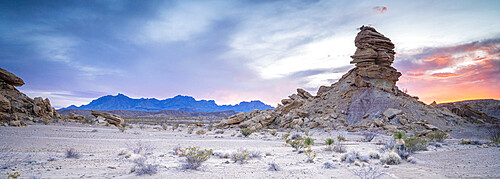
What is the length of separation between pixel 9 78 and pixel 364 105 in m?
41.9

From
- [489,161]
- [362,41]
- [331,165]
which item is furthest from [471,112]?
[331,165]

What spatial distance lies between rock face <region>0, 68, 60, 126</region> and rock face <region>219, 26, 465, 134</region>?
2030 cm

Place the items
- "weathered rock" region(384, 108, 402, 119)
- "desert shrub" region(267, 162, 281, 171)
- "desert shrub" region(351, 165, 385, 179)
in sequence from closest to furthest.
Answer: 1. "desert shrub" region(351, 165, 385, 179)
2. "desert shrub" region(267, 162, 281, 171)
3. "weathered rock" region(384, 108, 402, 119)

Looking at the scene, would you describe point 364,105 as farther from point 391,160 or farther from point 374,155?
point 391,160

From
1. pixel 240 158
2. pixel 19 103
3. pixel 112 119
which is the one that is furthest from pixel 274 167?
pixel 19 103

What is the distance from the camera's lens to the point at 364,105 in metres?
31.8

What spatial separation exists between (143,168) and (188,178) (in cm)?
123

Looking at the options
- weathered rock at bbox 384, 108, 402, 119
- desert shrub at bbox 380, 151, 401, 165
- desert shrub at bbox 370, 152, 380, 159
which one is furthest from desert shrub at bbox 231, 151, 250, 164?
weathered rock at bbox 384, 108, 402, 119

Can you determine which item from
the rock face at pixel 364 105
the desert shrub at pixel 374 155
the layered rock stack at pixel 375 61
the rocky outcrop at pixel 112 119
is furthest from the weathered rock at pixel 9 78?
the layered rock stack at pixel 375 61

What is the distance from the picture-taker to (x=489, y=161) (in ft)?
29.0

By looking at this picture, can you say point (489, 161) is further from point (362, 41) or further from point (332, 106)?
point (362, 41)

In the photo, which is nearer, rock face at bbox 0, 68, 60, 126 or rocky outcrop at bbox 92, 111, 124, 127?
rock face at bbox 0, 68, 60, 126

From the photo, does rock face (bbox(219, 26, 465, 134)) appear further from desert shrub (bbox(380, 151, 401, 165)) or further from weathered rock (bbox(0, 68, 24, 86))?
weathered rock (bbox(0, 68, 24, 86))

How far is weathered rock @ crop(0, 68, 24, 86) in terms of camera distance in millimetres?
26117
